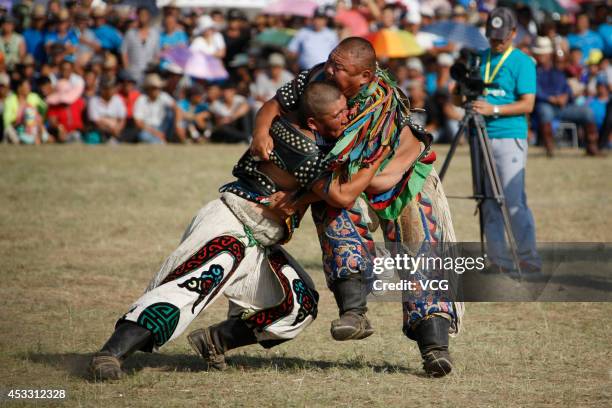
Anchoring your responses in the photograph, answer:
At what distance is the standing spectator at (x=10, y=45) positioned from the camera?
19.0 metres

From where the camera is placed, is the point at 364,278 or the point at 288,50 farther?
the point at 288,50

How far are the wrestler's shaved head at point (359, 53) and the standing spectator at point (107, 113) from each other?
13381mm

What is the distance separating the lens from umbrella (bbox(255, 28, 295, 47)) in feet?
64.3

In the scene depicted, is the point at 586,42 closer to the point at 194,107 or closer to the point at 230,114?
the point at 230,114

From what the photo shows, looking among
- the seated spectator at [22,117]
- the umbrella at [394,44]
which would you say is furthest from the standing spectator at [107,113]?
the umbrella at [394,44]

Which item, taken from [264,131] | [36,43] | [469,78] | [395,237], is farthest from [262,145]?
[36,43]

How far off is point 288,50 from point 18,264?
11.5 m

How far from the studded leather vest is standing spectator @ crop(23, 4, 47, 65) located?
1507cm

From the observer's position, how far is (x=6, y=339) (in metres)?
6.32

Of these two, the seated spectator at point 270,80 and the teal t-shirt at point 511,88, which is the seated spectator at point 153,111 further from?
the teal t-shirt at point 511,88

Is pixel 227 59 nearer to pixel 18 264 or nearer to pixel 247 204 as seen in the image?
pixel 18 264

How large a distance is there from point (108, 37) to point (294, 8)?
364 cm

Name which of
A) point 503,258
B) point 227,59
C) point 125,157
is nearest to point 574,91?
point 227,59

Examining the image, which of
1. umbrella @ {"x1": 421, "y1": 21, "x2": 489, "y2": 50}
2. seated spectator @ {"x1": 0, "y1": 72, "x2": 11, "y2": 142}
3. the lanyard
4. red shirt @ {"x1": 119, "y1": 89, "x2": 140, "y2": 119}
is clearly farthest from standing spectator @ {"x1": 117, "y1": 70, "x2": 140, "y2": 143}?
the lanyard
